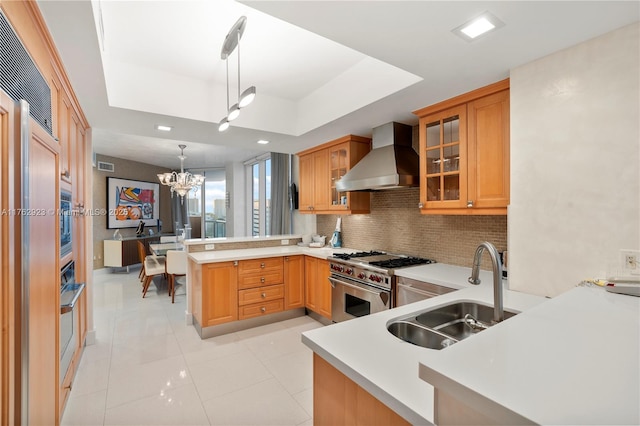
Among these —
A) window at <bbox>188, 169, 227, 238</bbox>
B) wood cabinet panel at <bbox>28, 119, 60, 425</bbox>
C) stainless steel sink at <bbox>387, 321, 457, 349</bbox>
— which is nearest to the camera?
wood cabinet panel at <bbox>28, 119, 60, 425</bbox>

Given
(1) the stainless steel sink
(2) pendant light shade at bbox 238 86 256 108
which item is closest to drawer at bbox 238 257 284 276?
(2) pendant light shade at bbox 238 86 256 108

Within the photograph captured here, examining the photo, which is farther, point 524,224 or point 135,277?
point 135,277

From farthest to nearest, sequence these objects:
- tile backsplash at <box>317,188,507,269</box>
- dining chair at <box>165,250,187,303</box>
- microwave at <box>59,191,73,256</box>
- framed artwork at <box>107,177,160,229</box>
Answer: framed artwork at <box>107,177,160,229</box>
dining chair at <box>165,250,187,303</box>
tile backsplash at <box>317,188,507,269</box>
microwave at <box>59,191,73,256</box>

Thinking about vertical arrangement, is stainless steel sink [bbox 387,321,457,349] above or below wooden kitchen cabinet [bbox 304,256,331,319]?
above

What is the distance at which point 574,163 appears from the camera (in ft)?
5.65

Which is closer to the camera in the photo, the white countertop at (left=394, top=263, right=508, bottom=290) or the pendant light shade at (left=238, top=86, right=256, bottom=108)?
the pendant light shade at (left=238, top=86, right=256, bottom=108)

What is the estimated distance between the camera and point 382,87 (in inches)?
96.8

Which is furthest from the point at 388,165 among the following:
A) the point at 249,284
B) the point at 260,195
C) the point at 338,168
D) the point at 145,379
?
the point at 260,195

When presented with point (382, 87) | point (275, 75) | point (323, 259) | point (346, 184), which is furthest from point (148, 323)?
point (382, 87)

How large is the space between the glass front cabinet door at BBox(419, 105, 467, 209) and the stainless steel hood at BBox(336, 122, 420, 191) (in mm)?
192

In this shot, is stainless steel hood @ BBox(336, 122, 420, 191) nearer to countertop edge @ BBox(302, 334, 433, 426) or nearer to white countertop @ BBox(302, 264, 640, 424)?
white countertop @ BBox(302, 264, 640, 424)

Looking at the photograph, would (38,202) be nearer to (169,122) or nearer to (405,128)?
(169,122)

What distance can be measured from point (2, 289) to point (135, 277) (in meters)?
6.22

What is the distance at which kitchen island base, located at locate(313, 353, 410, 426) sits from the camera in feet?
3.18
